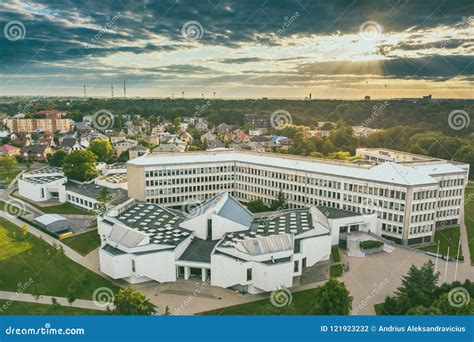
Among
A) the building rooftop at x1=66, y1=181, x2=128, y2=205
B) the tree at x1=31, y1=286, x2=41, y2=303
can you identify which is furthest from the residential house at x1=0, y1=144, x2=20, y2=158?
the tree at x1=31, y1=286, x2=41, y2=303

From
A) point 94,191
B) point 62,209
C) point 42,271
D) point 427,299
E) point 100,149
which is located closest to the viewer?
point 427,299

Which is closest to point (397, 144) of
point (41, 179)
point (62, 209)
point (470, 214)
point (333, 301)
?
point (470, 214)

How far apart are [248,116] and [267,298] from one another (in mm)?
75709

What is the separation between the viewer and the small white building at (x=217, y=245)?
73.8 feet

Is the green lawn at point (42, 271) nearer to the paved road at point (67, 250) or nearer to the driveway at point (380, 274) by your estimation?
the paved road at point (67, 250)

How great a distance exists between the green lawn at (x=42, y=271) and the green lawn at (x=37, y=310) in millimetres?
899

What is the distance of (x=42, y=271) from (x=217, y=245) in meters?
10.7

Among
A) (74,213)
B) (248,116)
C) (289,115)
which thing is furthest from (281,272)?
(248,116)

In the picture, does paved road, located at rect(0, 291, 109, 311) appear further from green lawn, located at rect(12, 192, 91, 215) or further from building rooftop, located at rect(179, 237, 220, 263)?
green lawn, located at rect(12, 192, 91, 215)

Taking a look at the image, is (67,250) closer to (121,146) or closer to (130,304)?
(130,304)

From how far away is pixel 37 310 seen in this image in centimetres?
2039

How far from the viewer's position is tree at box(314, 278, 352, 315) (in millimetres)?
17812

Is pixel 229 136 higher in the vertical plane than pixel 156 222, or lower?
higher

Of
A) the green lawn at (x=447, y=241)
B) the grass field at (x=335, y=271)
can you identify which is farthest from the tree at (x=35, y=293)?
the green lawn at (x=447, y=241)
